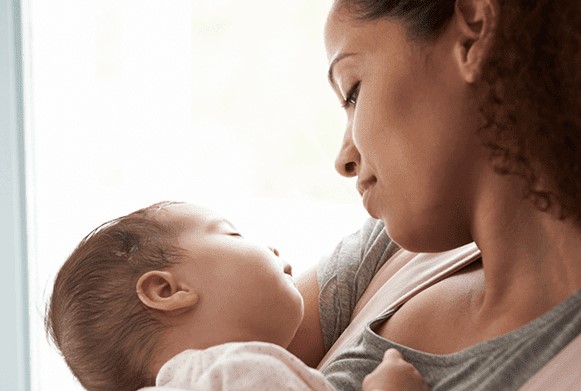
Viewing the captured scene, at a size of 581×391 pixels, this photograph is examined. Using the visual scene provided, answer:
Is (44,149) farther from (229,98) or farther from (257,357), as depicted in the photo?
(257,357)

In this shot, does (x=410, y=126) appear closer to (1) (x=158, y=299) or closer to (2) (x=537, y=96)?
(2) (x=537, y=96)

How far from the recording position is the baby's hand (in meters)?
0.95

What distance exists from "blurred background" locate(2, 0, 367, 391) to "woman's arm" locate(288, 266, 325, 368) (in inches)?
49.8

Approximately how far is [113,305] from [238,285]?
0.17 meters

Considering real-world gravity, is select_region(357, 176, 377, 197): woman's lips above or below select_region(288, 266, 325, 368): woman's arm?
above

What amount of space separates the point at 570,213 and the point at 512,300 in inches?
4.8

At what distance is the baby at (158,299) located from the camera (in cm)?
114

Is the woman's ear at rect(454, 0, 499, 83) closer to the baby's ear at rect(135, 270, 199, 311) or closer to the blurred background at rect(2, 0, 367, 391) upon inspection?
the baby's ear at rect(135, 270, 199, 311)

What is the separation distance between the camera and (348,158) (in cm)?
113

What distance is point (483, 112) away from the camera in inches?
38.7

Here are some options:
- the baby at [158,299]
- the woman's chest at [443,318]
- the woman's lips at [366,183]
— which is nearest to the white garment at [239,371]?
the baby at [158,299]

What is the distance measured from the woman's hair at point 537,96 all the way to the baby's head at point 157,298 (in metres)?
0.38

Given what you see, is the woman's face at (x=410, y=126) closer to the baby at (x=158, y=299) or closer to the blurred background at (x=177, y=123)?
the baby at (x=158, y=299)

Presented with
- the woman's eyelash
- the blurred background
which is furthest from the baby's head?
the blurred background
